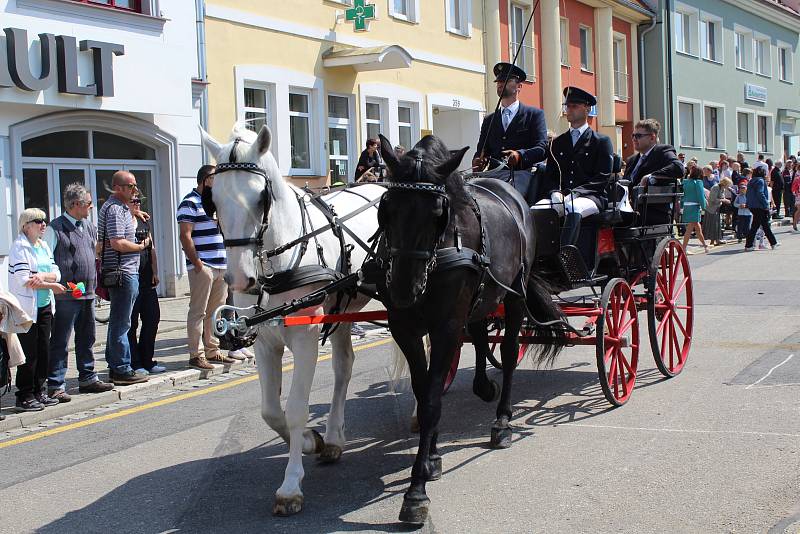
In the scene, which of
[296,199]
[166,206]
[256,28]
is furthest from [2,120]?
[296,199]

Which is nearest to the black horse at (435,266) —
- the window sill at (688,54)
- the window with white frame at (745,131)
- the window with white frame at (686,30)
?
the window sill at (688,54)

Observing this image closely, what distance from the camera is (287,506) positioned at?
4992mm

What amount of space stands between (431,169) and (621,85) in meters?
30.0

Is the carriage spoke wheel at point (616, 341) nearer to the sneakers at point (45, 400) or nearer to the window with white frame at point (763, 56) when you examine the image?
the sneakers at point (45, 400)

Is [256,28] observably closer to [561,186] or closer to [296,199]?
[561,186]

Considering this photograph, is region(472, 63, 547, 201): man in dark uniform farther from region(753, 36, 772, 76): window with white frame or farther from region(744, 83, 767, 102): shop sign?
region(753, 36, 772, 76): window with white frame

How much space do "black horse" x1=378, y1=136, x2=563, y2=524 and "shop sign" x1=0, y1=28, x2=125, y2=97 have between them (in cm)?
885

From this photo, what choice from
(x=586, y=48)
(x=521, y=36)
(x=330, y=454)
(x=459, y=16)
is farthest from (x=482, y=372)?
(x=586, y=48)

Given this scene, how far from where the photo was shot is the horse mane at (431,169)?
4867mm

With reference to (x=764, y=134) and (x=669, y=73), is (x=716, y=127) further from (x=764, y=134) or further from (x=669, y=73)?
(x=764, y=134)

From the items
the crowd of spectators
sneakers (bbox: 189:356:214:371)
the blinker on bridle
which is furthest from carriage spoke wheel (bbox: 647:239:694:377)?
the crowd of spectators

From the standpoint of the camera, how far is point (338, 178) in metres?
19.5

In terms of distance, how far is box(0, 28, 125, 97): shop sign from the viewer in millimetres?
12625

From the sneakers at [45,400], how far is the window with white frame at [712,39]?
34495 millimetres
